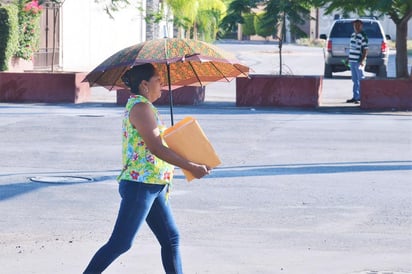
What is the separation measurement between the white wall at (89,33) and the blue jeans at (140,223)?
92.0ft

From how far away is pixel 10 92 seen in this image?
22438 millimetres

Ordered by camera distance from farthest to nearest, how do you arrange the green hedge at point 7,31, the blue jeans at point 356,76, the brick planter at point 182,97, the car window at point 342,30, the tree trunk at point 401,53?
the car window at point 342,30 → the green hedge at point 7,31 → the tree trunk at point 401,53 → the blue jeans at point 356,76 → the brick planter at point 182,97

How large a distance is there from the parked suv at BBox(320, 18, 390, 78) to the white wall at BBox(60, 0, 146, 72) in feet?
22.2

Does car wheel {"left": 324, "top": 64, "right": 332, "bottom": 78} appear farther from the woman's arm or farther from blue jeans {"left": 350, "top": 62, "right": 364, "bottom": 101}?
the woman's arm

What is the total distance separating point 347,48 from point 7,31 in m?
11.9

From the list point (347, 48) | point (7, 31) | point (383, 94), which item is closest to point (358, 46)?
point (383, 94)

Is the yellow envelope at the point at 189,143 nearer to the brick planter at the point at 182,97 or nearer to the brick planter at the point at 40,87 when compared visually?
the brick planter at the point at 182,97

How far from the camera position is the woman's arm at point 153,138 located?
19.3ft

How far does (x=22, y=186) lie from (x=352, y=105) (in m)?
12.3

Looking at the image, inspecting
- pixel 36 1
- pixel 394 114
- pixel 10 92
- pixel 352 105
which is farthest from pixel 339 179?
pixel 36 1

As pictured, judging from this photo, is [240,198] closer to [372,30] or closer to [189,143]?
[189,143]

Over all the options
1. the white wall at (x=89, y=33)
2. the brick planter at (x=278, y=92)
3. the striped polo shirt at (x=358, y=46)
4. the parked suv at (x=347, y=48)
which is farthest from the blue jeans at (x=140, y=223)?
the white wall at (x=89, y=33)

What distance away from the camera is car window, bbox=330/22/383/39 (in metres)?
32.1

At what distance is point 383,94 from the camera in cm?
2144
